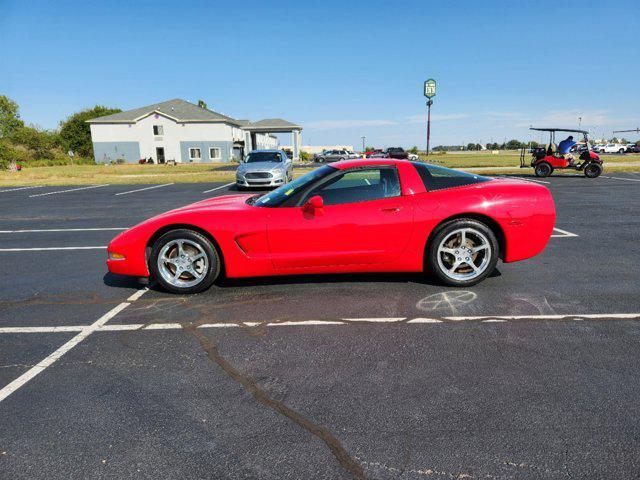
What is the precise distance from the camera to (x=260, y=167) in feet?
54.6

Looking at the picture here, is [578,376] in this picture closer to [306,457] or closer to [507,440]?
[507,440]

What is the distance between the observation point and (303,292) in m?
4.56

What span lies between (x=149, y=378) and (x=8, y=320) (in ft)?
6.73

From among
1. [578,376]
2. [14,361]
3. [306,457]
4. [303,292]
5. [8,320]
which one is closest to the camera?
[306,457]

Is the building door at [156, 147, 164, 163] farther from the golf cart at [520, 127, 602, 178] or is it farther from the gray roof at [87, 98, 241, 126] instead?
the golf cart at [520, 127, 602, 178]

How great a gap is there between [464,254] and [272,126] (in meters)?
59.0

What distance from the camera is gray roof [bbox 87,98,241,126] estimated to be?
54844 mm

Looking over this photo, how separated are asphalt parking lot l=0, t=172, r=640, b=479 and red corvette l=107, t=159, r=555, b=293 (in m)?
0.30

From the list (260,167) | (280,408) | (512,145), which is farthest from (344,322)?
(512,145)

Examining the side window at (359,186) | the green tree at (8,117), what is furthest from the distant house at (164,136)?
the side window at (359,186)

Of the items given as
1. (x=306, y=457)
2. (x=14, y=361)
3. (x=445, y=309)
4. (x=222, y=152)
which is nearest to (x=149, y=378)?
(x=14, y=361)

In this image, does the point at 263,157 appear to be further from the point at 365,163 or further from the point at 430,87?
the point at 430,87

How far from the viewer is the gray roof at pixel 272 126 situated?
56062mm

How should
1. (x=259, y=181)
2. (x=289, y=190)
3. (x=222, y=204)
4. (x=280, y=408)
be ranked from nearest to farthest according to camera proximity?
1. (x=280, y=408)
2. (x=289, y=190)
3. (x=222, y=204)
4. (x=259, y=181)
